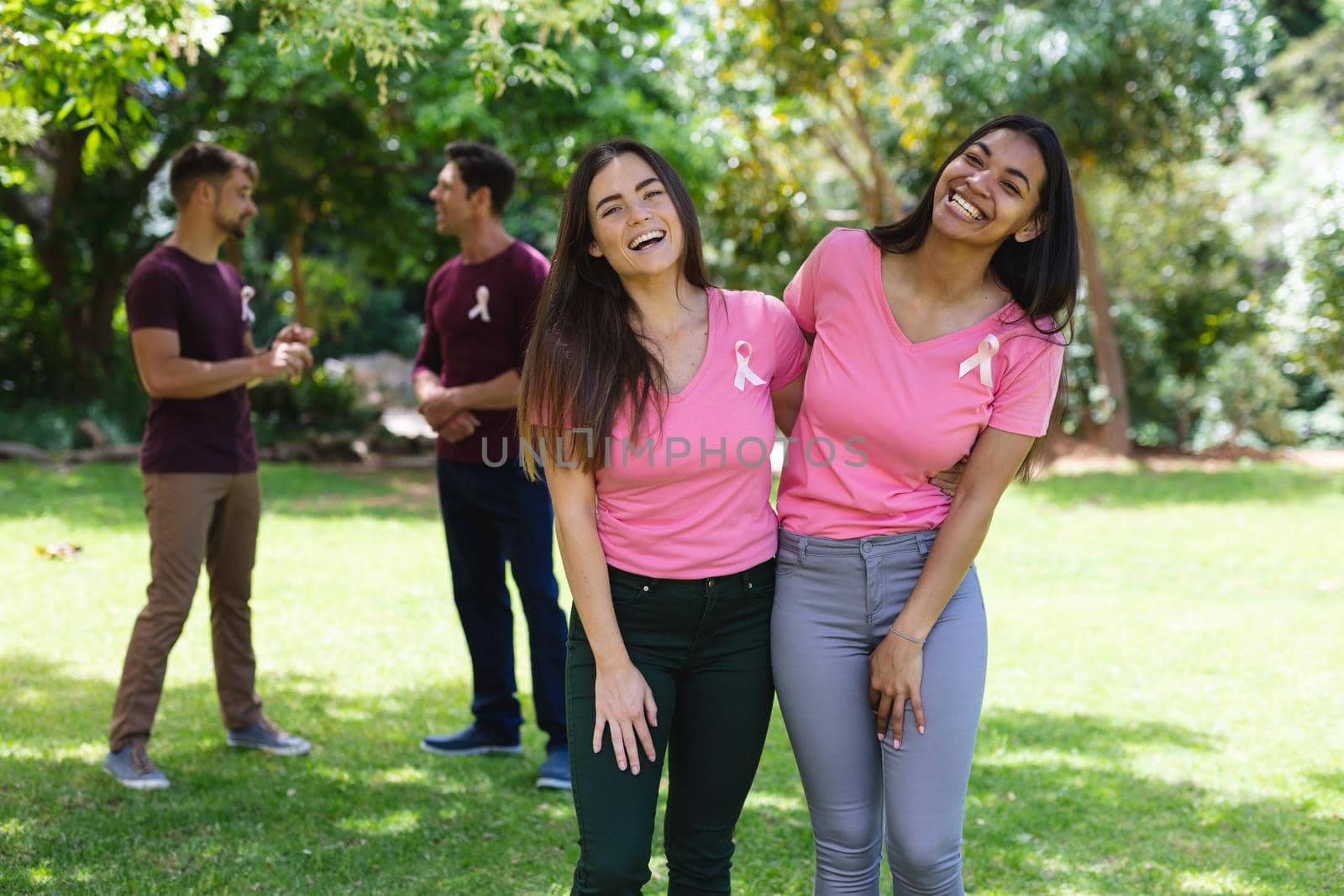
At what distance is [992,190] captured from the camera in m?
2.41

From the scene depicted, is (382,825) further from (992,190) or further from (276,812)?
(992,190)

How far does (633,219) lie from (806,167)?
44.4 ft

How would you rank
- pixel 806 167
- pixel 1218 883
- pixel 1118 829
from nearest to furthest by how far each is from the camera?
1. pixel 1218 883
2. pixel 1118 829
3. pixel 806 167

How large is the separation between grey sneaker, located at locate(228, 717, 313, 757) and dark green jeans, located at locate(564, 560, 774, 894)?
98.2 inches

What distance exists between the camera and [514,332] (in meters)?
4.33

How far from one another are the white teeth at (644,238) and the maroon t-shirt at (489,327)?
69.7 inches

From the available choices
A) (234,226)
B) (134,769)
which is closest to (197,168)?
(234,226)

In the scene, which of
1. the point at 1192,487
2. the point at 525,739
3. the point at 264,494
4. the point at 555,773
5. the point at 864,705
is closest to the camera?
the point at 864,705

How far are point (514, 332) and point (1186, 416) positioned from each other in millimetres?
13513

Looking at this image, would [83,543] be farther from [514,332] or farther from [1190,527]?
[1190,527]

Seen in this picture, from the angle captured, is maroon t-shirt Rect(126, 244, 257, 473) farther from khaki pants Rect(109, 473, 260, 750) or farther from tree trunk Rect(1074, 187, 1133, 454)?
tree trunk Rect(1074, 187, 1133, 454)

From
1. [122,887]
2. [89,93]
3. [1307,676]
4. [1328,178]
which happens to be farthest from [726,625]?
[1328,178]

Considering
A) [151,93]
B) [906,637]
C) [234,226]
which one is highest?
[151,93]

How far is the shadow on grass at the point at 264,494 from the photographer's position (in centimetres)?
968
